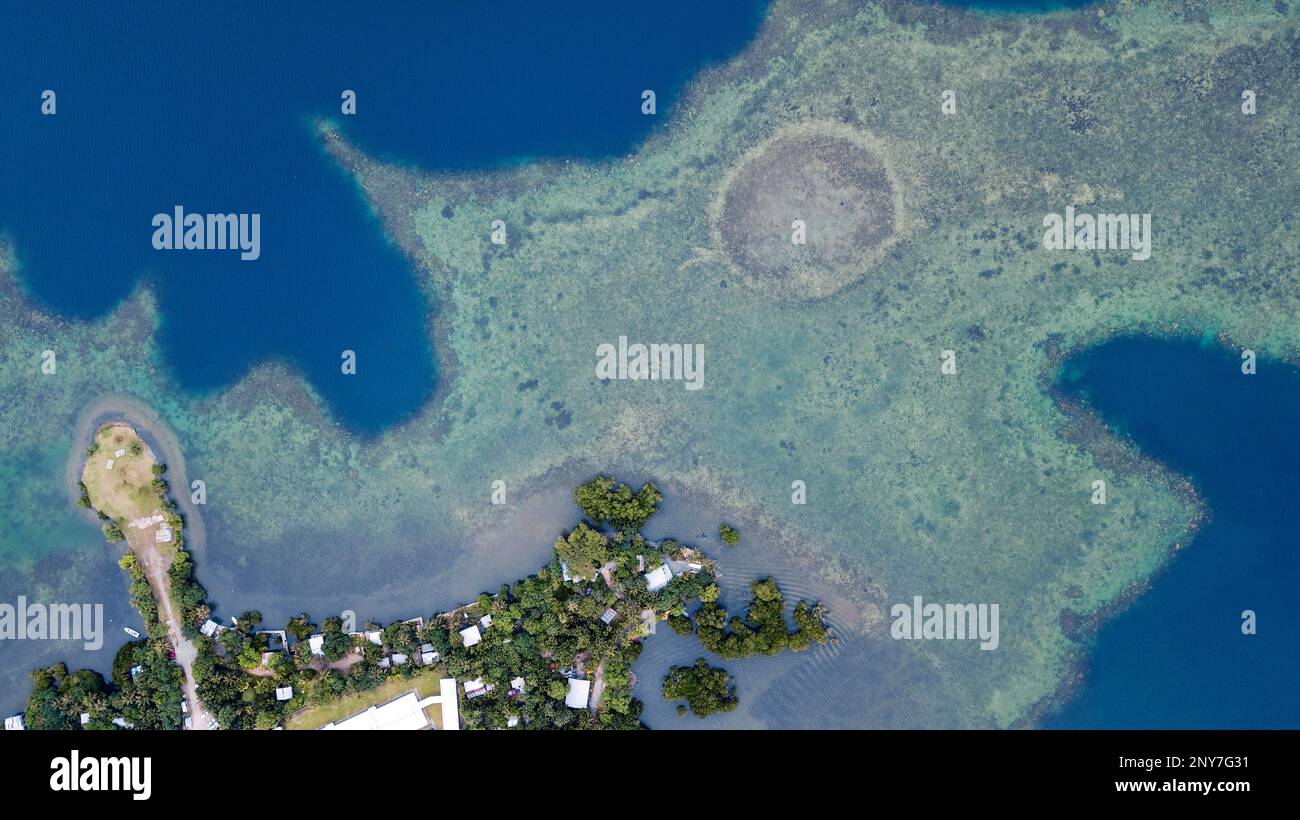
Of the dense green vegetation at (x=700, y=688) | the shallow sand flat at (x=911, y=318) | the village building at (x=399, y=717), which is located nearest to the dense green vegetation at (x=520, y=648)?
the dense green vegetation at (x=700, y=688)

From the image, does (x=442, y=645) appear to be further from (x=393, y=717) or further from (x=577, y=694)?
Result: (x=577, y=694)

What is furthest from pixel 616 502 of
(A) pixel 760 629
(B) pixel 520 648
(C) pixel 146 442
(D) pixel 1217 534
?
(D) pixel 1217 534

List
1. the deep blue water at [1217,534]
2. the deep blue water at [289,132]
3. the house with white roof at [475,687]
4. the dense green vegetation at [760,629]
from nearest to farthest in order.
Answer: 1. the dense green vegetation at [760,629]
2. the deep blue water at [1217,534]
3. the house with white roof at [475,687]
4. the deep blue water at [289,132]

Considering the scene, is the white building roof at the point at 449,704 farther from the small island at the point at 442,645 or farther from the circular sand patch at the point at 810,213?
the circular sand patch at the point at 810,213

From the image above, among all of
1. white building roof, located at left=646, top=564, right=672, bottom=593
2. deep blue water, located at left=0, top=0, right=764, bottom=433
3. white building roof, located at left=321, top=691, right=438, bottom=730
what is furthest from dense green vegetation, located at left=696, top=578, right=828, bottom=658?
deep blue water, located at left=0, top=0, right=764, bottom=433
